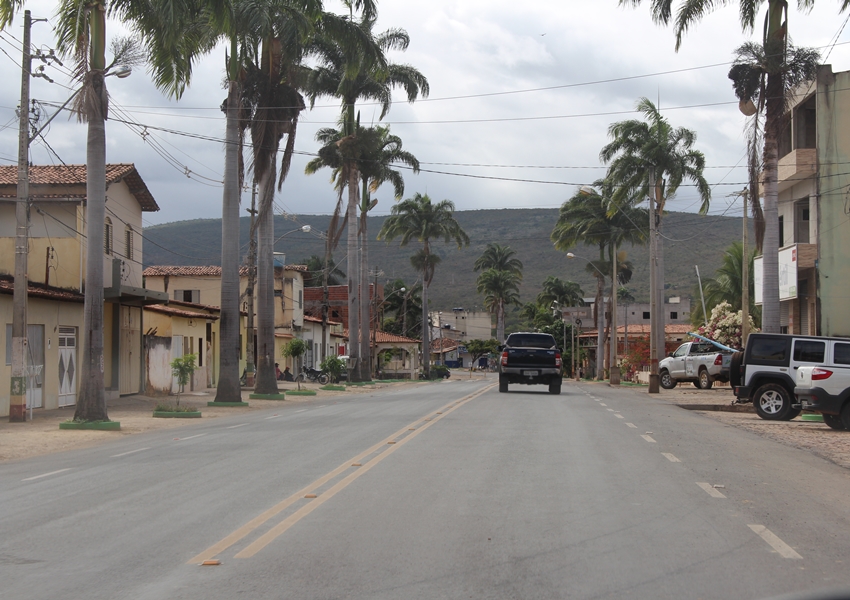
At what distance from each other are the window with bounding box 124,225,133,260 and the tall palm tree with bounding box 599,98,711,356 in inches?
1058

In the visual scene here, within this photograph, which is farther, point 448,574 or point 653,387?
point 653,387

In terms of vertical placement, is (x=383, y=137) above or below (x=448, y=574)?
above

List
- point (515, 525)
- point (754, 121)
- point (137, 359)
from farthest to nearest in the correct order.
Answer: point (137, 359) < point (754, 121) < point (515, 525)

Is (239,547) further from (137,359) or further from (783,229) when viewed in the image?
(783,229)

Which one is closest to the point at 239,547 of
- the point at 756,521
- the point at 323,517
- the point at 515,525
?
the point at 323,517

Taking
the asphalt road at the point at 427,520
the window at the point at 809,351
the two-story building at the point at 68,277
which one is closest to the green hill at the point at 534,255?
the two-story building at the point at 68,277

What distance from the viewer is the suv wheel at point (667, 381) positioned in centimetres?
4322

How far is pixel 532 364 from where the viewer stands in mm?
31391

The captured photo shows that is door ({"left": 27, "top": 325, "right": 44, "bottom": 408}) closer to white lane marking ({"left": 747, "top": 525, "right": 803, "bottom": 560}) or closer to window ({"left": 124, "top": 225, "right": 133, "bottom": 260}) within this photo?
window ({"left": 124, "top": 225, "right": 133, "bottom": 260})

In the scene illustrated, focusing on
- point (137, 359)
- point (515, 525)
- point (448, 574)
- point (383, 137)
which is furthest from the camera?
point (383, 137)

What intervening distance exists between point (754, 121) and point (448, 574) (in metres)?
22.8

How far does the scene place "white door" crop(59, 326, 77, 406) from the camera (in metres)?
28.3

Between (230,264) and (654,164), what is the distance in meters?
28.4

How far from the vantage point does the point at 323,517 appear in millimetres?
8469
